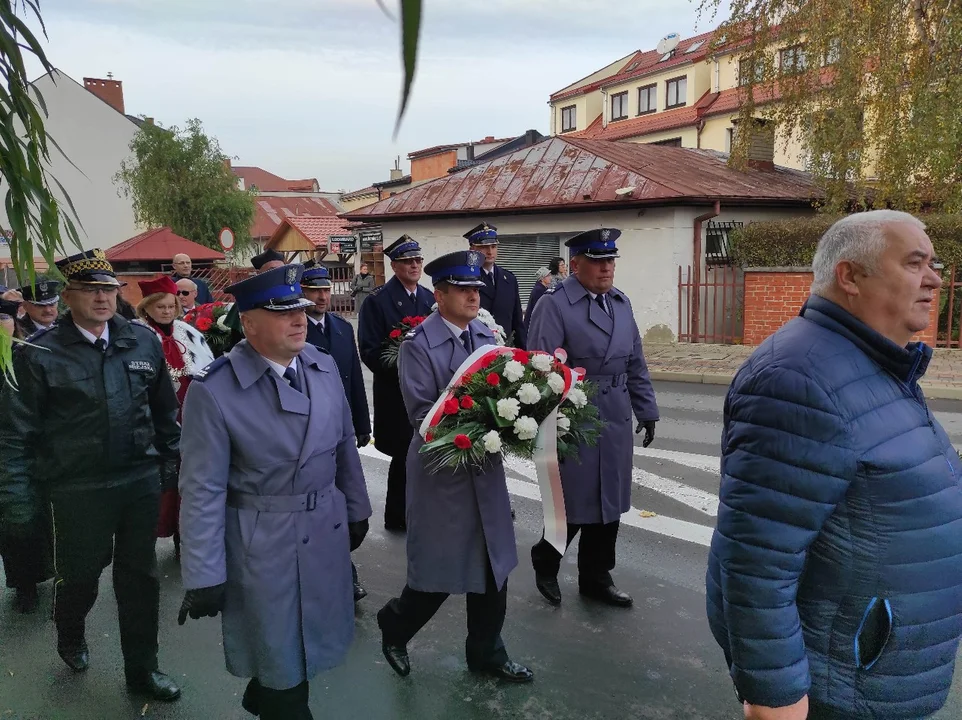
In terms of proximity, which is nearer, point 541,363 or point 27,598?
point 541,363

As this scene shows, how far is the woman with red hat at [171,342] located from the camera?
5.35m

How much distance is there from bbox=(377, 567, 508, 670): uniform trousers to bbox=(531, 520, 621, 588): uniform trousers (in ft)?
2.86

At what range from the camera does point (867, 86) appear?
14.6m

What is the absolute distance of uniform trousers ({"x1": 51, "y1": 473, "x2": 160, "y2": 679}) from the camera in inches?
146

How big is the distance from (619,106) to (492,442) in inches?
1707

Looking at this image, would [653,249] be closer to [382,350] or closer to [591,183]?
[591,183]

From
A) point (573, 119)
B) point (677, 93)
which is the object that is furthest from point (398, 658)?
point (573, 119)

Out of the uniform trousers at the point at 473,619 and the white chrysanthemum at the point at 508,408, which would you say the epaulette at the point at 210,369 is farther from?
the uniform trousers at the point at 473,619

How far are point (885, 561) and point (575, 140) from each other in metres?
20.9

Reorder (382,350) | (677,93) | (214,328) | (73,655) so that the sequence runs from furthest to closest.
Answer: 1. (677,93)
2. (214,328)
3. (382,350)
4. (73,655)

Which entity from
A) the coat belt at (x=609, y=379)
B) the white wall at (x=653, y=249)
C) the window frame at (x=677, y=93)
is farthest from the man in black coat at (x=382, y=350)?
the window frame at (x=677, y=93)

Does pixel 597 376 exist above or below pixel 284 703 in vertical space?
above

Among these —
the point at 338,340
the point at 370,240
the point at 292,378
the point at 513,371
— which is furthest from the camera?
the point at 370,240

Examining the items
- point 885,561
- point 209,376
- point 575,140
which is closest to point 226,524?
point 209,376
